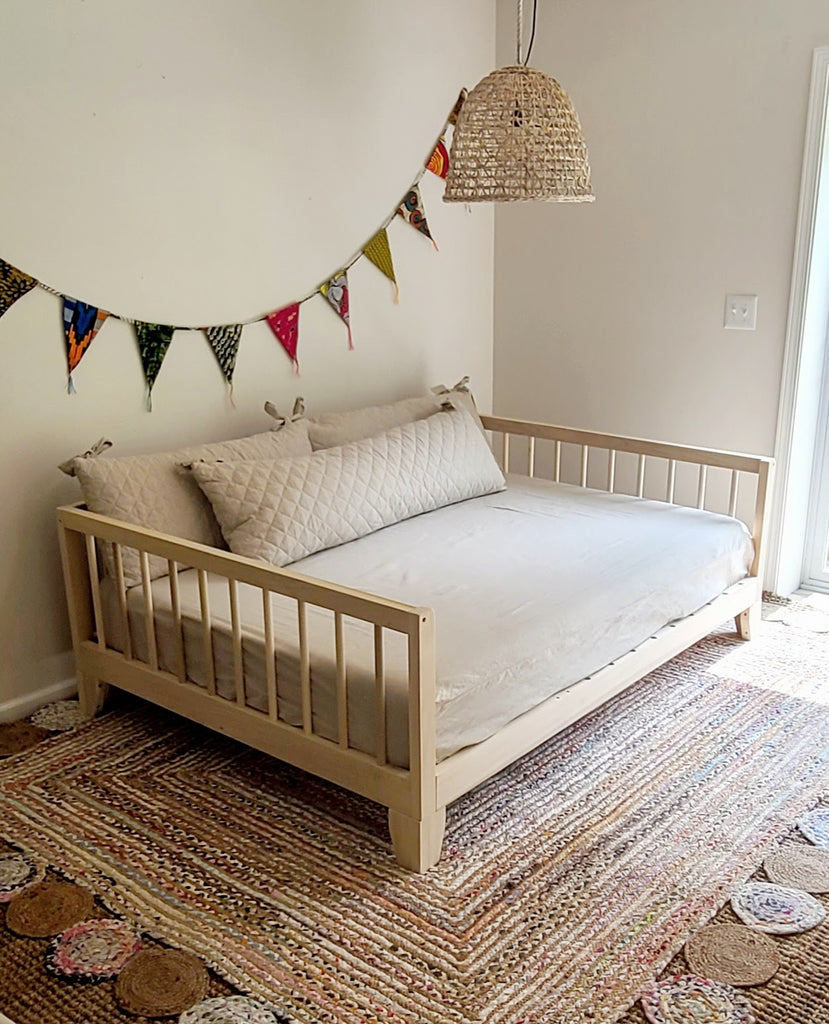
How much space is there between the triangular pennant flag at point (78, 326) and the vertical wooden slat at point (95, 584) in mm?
445

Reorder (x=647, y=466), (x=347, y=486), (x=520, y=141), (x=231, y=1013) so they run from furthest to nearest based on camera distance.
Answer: (x=647, y=466), (x=347, y=486), (x=520, y=141), (x=231, y=1013)

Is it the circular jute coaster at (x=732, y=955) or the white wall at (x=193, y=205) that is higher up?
the white wall at (x=193, y=205)

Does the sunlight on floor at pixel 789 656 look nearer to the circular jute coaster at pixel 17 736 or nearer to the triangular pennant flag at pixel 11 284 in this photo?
the circular jute coaster at pixel 17 736

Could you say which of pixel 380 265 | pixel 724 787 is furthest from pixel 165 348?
pixel 724 787

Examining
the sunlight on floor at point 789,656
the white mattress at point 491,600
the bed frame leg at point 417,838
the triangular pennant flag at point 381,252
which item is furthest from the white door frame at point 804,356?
the bed frame leg at point 417,838

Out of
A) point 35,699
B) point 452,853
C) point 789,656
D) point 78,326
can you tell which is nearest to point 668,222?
point 789,656

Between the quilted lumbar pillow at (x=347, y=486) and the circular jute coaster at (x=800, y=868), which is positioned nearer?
the circular jute coaster at (x=800, y=868)

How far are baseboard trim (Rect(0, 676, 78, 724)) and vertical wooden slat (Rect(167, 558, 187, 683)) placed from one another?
1.80ft

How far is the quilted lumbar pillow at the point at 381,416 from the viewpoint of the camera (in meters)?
3.11

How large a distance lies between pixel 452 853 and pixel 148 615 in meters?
0.92

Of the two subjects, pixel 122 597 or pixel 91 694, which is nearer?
pixel 122 597

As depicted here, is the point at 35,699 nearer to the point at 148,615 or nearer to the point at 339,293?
the point at 148,615

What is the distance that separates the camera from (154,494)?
2615 millimetres

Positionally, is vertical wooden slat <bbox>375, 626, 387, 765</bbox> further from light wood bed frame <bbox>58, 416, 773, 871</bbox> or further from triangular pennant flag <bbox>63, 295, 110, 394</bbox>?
triangular pennant flag <bbox>63, 295, 110, 394</bbox>
